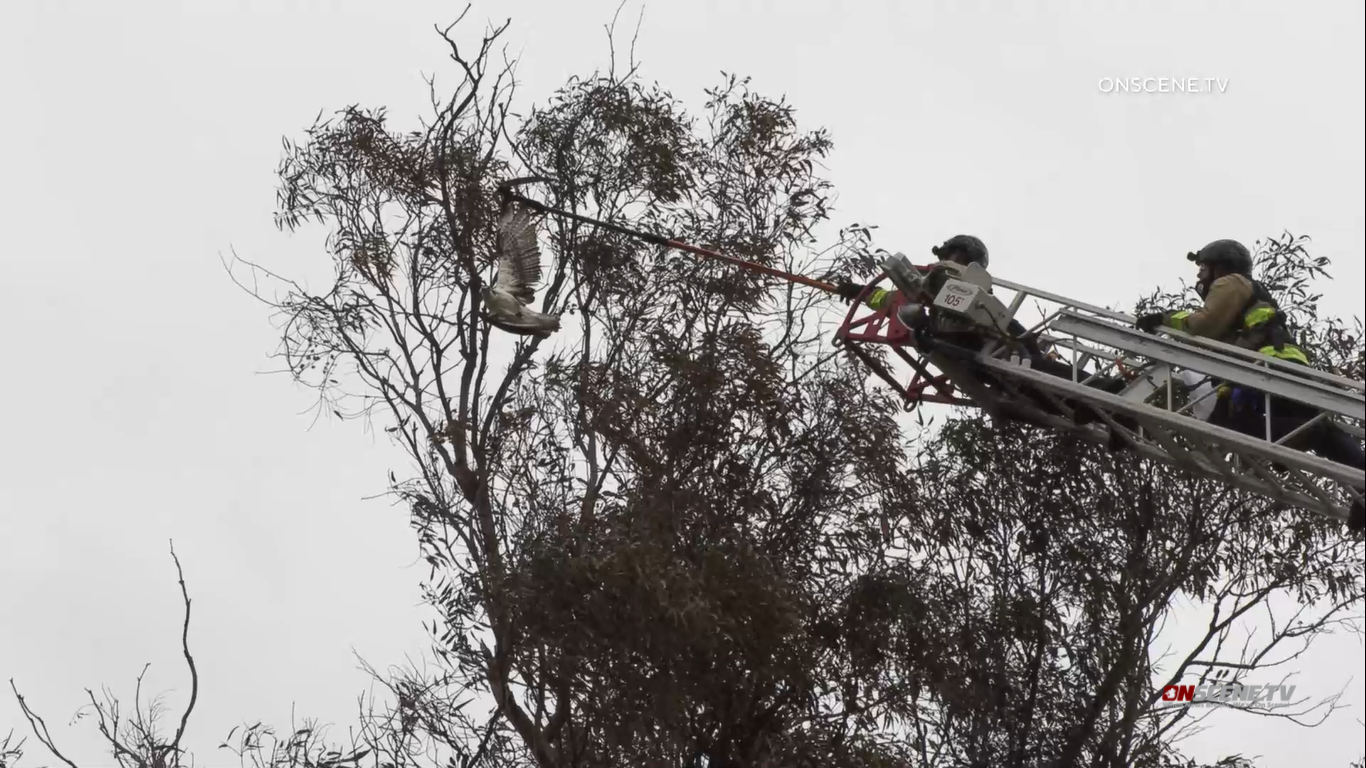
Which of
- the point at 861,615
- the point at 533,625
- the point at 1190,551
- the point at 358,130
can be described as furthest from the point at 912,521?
the point at 358,130

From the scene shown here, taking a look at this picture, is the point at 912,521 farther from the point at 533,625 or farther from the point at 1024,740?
the point at 533,625

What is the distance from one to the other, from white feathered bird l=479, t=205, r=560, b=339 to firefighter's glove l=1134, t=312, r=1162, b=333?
9.90ft

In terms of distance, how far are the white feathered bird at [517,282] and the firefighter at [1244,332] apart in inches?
125

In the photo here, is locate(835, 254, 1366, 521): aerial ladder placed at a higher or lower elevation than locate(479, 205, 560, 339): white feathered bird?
lower

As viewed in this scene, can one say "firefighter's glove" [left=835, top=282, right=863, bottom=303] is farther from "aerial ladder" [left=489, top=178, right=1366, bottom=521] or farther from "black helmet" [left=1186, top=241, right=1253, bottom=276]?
"black helmet" [left=1186, top=241, right=1253, bottom=276]

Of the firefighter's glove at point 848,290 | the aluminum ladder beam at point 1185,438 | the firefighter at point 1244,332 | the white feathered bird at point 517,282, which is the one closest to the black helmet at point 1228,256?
the firefighter at point 1244,332

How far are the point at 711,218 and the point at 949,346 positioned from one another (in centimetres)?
511

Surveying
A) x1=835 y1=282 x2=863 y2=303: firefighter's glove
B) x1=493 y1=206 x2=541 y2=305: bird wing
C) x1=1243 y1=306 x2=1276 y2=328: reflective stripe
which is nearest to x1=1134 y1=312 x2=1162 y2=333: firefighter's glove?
x1=1243 y1=306 x2=1276 y2=328: reflective stripe

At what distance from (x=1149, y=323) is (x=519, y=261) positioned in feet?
11.3

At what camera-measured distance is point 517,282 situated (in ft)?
32.4

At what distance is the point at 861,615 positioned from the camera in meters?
12.1

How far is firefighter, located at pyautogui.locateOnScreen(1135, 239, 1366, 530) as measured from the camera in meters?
7.77

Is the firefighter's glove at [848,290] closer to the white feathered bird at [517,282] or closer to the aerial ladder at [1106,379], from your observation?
the aerial ladder at [1106,379]

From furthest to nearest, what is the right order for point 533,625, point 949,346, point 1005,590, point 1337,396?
1. point 1005,590
2. point 533,625
3. point 949,346
4. point 1337,396
